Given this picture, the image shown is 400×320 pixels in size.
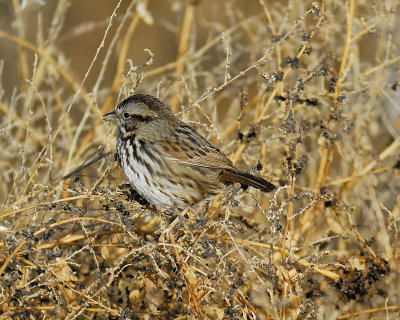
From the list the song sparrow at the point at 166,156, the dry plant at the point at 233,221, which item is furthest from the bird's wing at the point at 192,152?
→ the dry plant at the point at 233,221

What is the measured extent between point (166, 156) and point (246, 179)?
55cm

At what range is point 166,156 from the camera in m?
4.21

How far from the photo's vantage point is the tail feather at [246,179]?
3867 mm

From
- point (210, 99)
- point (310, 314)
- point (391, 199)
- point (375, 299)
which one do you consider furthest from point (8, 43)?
point (310, 314)

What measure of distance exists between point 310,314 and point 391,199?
95.8 inches

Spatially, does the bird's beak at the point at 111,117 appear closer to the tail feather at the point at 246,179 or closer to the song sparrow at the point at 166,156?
the song sparrow at the point at 166,156

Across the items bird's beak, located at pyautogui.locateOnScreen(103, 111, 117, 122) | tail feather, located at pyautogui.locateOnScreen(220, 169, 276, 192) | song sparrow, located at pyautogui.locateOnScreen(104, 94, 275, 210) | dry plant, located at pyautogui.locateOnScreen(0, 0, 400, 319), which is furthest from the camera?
bird's beak, located at pyautogui.locateOnScreen(103, 111, 117, 122)

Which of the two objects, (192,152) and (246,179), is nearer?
(246,179)

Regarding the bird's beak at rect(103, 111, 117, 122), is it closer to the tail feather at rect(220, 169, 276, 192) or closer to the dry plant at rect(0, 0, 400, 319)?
the dry plant at rect(0, 0, 400, 319)

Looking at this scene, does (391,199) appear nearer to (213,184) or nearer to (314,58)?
(314,58)

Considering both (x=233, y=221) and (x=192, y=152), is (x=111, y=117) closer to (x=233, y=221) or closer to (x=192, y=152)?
(x=192, y=152)

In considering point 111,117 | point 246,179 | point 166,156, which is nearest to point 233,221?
point 246,179

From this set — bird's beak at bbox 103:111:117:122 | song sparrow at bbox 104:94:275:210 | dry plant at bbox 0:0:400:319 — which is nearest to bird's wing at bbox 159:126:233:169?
song sparrow at bbox 104:94:275:210

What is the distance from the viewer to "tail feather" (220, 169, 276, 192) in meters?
3.87
